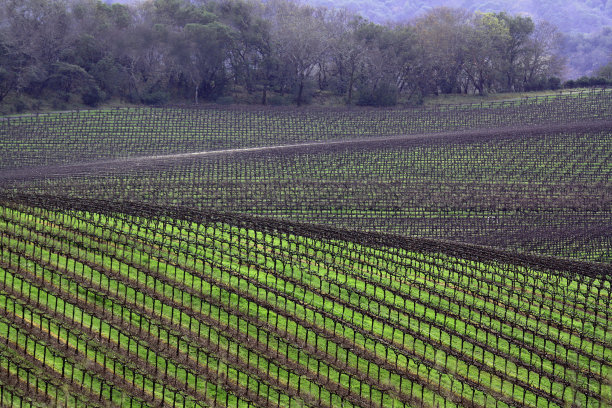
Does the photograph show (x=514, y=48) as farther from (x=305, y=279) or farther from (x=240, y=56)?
(x=305, y=279)

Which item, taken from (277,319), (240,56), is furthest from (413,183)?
(240,56)

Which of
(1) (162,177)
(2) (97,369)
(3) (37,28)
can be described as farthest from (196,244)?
(3) (37,28)

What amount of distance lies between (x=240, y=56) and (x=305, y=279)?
191ft

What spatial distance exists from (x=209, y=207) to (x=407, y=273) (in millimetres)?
16028

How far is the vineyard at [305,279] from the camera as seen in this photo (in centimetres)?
2428

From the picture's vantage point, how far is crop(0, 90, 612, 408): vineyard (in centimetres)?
2428

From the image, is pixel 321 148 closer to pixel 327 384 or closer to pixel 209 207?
pixel 209 207

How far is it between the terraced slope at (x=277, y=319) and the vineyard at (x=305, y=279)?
0.10 meters

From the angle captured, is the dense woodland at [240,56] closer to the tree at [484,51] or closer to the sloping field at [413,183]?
the tree at [484,51]

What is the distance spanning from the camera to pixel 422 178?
57.7m

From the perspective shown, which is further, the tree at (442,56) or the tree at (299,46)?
the tree at (442,56)

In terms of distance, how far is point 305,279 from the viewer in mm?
32250

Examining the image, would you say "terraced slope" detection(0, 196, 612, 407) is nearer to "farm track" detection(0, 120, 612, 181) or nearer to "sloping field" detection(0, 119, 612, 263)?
"sloping field" detection(0, 119, 612, 263)

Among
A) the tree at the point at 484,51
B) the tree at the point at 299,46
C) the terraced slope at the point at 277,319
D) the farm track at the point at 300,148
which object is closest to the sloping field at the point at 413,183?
the farm track at the point at 300,148
